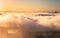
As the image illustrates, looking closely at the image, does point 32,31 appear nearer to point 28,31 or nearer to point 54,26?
point 28,31

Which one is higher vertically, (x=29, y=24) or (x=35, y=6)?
(x=29, y=24)

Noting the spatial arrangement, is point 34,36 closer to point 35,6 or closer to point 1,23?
point 1,23

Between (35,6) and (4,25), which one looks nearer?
(4,25)

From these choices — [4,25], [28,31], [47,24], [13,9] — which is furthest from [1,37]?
[13,9]

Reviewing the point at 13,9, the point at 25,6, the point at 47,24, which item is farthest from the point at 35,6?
the point at 47,24

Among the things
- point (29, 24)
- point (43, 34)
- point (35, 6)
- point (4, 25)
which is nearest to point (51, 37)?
point (43, 34)

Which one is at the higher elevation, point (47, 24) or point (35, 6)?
point (47, 24)

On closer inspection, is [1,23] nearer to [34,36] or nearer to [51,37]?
[34,36]

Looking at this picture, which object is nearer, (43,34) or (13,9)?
(43,34)
